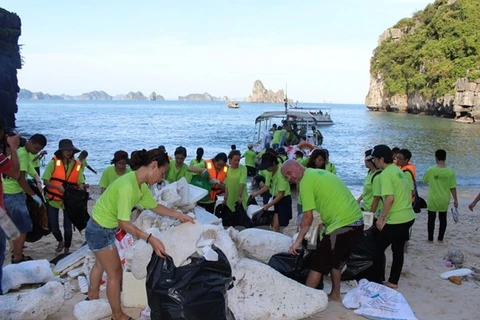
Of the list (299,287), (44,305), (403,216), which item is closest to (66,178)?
(44,305)

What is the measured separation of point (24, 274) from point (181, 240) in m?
2.27

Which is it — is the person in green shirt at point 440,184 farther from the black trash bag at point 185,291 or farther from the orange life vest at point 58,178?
the orange life vest at point 58,178

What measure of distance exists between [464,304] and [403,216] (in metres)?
1.08

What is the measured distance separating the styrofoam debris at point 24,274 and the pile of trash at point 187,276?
0.03 feet

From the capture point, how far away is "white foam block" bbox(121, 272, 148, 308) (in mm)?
4766

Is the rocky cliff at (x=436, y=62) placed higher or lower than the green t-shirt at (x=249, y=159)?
higher

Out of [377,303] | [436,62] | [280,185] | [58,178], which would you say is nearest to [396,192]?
[377,303]

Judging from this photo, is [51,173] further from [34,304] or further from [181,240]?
[181,240]

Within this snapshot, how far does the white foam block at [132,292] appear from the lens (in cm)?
477

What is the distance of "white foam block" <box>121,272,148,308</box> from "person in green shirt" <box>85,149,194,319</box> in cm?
60

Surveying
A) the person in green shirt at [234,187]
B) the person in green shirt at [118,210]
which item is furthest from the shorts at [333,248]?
the person in green shirt at [234,187]

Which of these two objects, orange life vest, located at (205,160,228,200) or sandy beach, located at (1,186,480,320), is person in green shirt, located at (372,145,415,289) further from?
orange life vest, located at (205,160,228,200)

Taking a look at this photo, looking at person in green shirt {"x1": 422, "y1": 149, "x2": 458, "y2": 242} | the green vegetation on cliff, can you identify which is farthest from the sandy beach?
the green vegetation on cliff

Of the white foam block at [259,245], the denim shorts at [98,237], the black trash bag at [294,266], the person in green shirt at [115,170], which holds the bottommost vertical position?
the black trash bag at [294,266]
